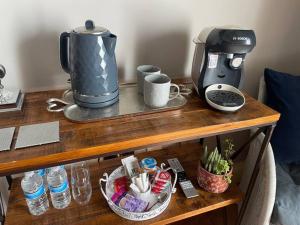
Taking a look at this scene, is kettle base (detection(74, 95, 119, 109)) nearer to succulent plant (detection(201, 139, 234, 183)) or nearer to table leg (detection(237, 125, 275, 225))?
succulent plant (detection(201, 139, 234, 183))

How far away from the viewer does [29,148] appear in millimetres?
623

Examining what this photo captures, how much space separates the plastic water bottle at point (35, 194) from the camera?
82 centimetres

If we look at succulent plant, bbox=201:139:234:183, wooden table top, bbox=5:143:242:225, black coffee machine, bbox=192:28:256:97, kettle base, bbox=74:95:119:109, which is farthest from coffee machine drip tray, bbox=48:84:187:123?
wooden table top, bbox=5:143:242:225

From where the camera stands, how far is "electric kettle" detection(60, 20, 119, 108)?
695mm

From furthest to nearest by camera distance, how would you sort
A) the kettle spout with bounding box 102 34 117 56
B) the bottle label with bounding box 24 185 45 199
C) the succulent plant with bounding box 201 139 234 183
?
the succulent plant with bounding box 201 139 234 183 < the bottle label with bounding box 24 185 45 199 < the kettle spout with bounding box 102 34 117 56

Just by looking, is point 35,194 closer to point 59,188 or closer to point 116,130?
point 59,188

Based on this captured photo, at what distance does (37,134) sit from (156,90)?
369 millimetres

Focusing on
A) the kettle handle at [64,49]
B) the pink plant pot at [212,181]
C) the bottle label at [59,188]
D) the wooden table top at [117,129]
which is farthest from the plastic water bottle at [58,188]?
the pink plant pot at [212,181]

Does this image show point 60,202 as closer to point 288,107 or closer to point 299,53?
point 288,107

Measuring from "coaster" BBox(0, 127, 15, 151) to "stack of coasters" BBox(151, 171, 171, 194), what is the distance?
536 millimetres

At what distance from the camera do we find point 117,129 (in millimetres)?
710

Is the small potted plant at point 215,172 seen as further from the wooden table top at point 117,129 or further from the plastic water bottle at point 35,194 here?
the plastic water bottle at point 35,194

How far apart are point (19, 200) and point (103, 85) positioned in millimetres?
564

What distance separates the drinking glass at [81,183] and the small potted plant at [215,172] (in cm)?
45
